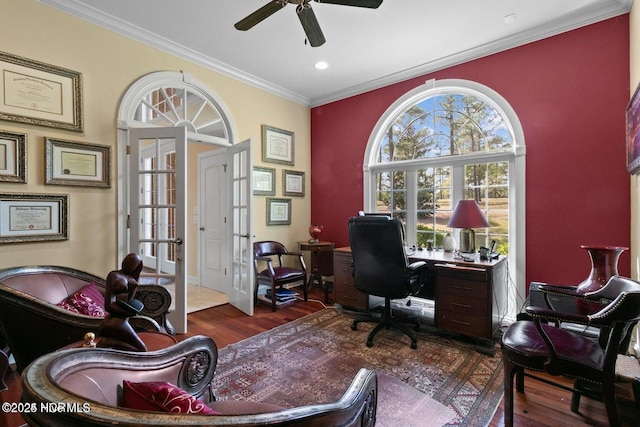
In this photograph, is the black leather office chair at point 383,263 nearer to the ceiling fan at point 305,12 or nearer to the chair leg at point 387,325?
the chair leg at point 387,325

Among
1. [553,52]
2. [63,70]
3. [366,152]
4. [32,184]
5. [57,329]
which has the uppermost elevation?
[553,52]

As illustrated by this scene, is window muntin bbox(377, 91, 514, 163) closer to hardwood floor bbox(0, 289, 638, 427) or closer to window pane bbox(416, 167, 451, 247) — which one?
window pane bbox(416, 167, 451, 247)

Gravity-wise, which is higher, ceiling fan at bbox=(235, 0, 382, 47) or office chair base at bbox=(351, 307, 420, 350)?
ceiling fan at bbox=(235, 0, 382, 47)

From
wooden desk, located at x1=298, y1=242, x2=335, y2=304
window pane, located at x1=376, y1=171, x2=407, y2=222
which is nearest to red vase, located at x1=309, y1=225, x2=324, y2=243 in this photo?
wooden desk, located at x1=298, y1=242, x2=335, y2=304

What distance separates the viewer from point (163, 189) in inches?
132

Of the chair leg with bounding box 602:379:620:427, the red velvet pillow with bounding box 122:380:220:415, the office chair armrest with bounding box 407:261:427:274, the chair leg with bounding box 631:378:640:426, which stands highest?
the red velvet pillow with bounding box 122:380:220:415

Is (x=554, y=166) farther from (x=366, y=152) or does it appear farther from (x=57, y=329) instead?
(x=57, y=329)

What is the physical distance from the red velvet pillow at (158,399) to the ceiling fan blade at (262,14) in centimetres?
242

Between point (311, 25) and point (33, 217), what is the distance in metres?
2.74

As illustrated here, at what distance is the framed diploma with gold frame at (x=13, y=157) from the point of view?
7.66 ft

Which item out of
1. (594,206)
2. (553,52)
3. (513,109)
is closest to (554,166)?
(594,206)

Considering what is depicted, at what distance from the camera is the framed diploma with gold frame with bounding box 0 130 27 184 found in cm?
233

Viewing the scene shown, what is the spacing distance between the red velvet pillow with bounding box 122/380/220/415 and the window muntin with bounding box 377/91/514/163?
3.61 metres

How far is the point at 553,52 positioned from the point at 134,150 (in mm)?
4211
